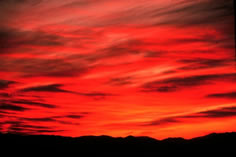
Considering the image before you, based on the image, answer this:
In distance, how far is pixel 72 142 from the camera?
71.7m

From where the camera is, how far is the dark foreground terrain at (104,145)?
60.1 metres

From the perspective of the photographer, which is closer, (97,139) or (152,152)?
(152,152)

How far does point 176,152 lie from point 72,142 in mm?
21772

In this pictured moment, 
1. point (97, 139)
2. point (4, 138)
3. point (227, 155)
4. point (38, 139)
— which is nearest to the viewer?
point (227, 155)

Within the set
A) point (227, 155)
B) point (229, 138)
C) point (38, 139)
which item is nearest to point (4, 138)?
point (38, 139)

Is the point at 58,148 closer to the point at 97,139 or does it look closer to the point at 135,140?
the point at 97,139

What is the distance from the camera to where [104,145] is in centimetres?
7238

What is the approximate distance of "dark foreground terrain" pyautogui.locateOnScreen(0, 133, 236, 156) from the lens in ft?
197

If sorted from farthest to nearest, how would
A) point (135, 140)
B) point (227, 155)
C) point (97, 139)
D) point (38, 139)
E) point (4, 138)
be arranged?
point (135, 140) → point (97, 139) → point (38, 139) → point (4, 138) → point (227, 155)

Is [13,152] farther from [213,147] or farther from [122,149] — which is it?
[213,147]

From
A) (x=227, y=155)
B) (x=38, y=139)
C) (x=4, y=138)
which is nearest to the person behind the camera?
(x=227, y=155)

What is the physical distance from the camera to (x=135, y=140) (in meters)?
81.6

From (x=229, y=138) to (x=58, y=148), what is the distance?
35.8 meters

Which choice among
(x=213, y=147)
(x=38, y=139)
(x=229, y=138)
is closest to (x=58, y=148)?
(x=38, y=139)
